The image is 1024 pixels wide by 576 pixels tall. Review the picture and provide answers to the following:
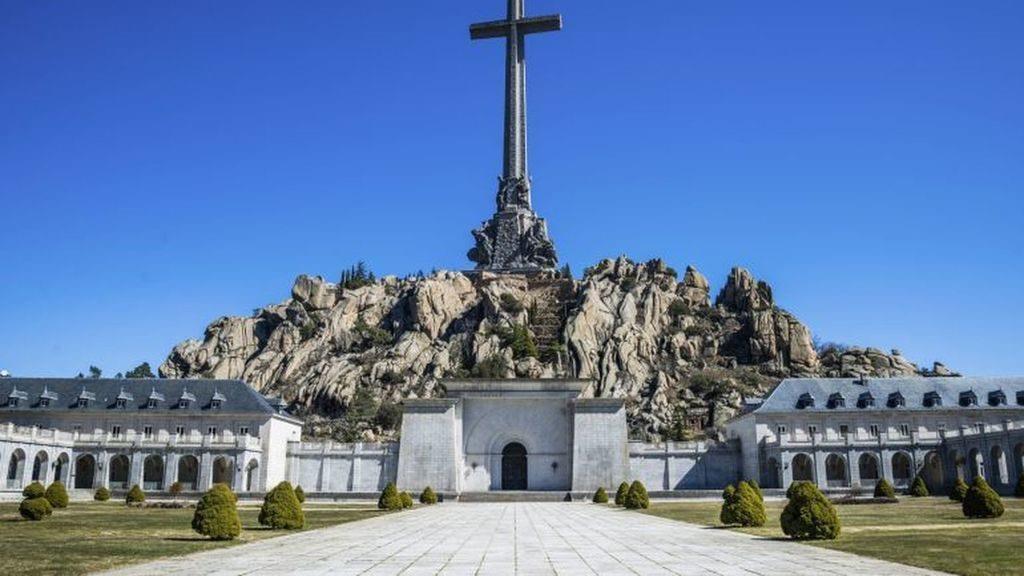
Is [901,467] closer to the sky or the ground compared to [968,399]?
closer to the ground

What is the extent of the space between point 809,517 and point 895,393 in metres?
49.6

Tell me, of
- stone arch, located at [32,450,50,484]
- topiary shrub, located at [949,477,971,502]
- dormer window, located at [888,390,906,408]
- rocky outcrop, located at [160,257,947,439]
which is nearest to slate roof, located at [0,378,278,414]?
stone arch, located at [32,450,50,484]

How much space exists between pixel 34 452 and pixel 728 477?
52.3 metres

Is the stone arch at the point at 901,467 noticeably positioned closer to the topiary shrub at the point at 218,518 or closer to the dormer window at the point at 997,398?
the dormer window at the point at 997,398

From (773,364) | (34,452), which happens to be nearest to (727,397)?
(773,364)

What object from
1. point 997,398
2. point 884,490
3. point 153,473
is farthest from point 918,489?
point 153,473

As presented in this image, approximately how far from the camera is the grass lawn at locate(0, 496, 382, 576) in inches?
625

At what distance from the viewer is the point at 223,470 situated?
A: 63.4 meters

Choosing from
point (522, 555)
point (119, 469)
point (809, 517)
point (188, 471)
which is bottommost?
point (188, 471)

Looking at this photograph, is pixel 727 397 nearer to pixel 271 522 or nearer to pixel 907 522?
pixel 907 522

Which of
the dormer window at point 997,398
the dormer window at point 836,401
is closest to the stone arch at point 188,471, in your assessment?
the dormer window at point 836,401

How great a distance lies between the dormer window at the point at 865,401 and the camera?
A: 6444 cm

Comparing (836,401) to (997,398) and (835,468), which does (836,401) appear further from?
(997,398)

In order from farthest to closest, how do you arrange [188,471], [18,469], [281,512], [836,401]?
[188,471], [836,401], [18,469], [281,512]
